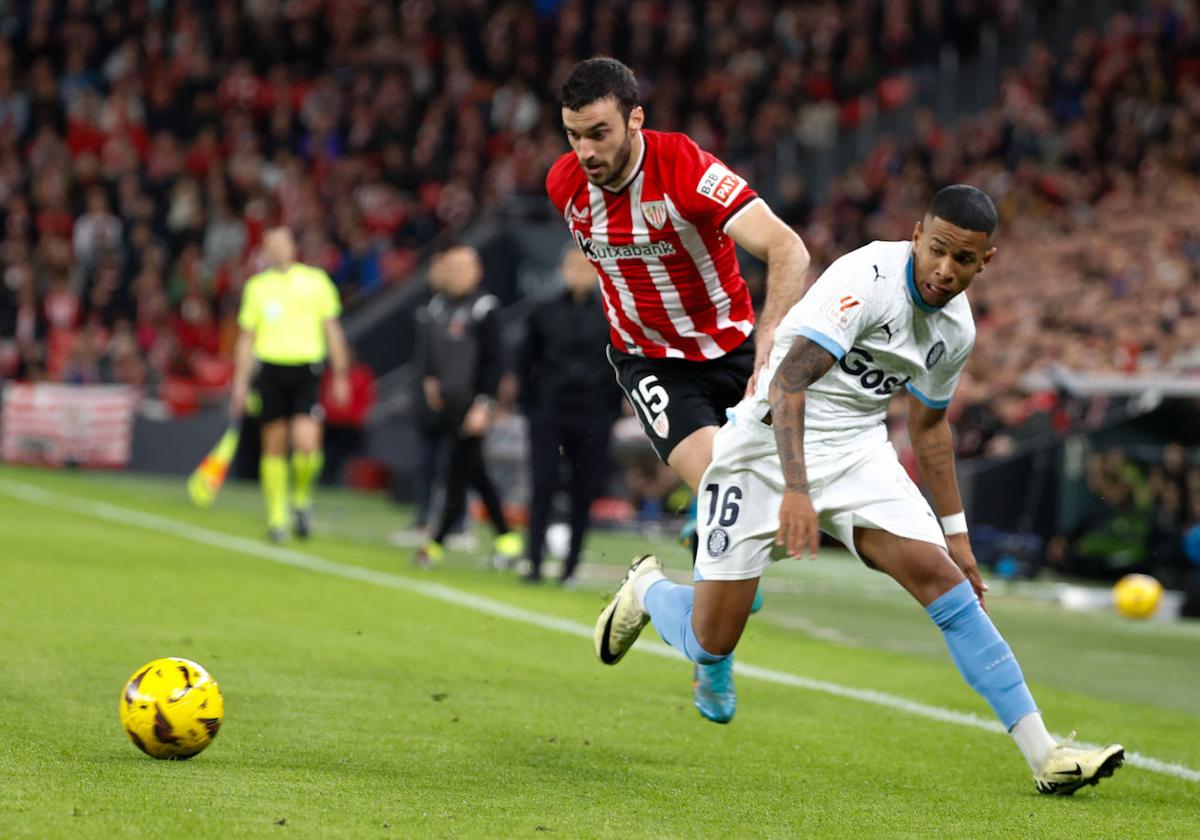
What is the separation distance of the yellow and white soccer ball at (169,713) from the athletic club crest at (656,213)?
228 centimetres

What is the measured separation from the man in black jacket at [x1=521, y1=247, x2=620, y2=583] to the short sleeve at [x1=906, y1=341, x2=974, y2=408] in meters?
6.54

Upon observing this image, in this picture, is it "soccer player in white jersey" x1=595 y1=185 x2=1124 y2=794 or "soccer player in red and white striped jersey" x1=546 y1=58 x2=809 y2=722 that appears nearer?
"soccer player in white jersey" x1=595 y1=185 x2=1124 y2=794

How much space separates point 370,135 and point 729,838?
79.0 feet

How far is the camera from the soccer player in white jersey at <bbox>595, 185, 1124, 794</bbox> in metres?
5.67

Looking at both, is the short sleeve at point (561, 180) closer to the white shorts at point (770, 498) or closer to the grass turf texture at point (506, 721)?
the white shorts at point (770, 498)

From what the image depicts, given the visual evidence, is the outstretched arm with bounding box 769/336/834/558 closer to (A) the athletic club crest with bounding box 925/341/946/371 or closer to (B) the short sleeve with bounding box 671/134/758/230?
(A) the athletic club crest with bounding box 925/341/946/371

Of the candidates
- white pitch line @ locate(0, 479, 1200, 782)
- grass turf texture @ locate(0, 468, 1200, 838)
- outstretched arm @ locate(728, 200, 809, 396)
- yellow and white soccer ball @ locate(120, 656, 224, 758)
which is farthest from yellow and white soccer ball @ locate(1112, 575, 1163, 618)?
yellow and white soccer ball @ locate(120, 656, 224, 758)

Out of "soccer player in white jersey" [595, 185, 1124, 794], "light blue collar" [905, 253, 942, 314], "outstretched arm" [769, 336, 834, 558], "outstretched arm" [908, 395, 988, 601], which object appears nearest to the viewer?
"outstretched arm" [769, 336, 834, 558]

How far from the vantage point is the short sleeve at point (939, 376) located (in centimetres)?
599

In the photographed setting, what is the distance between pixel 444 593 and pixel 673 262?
16.9ft

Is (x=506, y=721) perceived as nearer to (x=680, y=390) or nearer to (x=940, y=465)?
(x=680, y=390)

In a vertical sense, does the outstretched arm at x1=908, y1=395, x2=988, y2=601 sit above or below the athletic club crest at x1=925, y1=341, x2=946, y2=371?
below

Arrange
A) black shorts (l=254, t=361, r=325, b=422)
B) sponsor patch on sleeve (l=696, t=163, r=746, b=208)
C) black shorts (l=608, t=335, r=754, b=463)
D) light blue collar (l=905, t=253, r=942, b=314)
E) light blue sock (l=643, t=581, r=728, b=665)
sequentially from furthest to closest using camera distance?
1. black shorts (l=254, t=361, r=325, b=422)
2. black shorts (l=608, t=335, r=754, b=463)
3. sponsor patch on sleeve (l=696, t=163, r=746, b=208)
4. light blue sock (l=643, t=581, r=728, b=665)
5. light blue collar (l=905, t=253, r=942, b=314)

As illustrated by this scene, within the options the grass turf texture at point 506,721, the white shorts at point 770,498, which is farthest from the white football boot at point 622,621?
the white shorts at point 770,498
